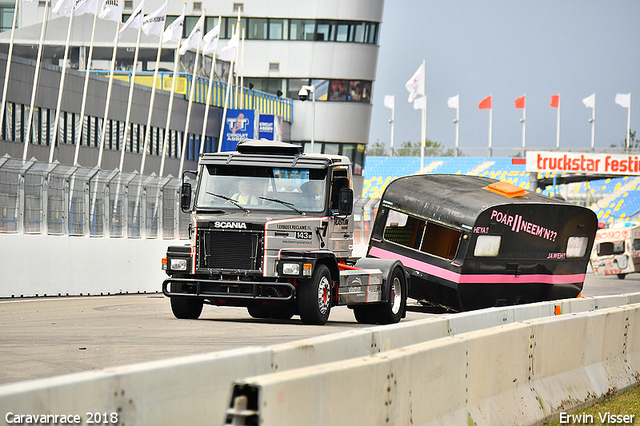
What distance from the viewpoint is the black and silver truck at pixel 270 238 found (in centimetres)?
1513

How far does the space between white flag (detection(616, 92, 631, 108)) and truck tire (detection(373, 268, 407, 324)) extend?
8826 cm

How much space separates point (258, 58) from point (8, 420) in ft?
218

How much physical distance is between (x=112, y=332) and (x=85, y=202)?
31.4 feet

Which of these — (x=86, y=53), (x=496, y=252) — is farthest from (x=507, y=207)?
(x=86, y=53)

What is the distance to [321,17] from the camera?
2675 inches

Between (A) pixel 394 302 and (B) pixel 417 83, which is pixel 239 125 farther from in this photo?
(A) pixel 394 302

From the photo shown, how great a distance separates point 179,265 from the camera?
15430 millimetres

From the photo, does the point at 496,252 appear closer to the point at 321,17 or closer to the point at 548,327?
the point at 548,327

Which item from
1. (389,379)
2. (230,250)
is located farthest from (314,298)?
(389,379)

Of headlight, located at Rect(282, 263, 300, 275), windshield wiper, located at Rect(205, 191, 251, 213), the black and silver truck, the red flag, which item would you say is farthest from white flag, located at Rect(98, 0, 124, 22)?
the red flag

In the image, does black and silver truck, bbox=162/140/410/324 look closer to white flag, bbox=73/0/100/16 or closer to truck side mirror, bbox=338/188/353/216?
truck side mirror, bbox=338/188/353/216

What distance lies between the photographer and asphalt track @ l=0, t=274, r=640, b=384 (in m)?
10.5

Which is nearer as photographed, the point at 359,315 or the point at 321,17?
the point at 359,315

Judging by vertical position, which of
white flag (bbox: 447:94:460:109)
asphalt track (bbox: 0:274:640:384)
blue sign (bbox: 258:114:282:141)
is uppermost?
white flag (bbox: 447:94:460:109)
